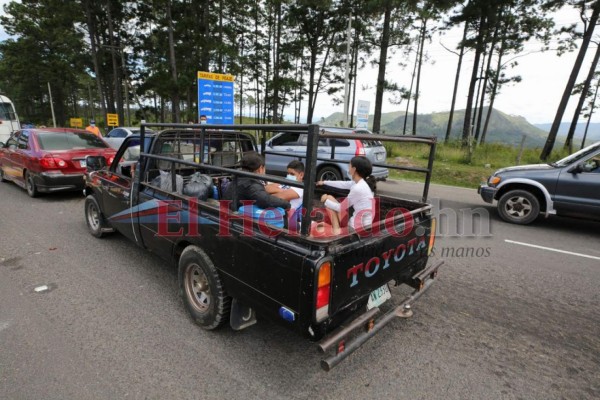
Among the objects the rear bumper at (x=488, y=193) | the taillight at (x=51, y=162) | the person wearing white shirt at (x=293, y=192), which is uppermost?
the person wearing white shirt at (x=293, y=192)

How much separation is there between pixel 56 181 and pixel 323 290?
24.2ft

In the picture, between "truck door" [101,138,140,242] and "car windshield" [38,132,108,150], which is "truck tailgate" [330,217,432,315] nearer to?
"truck door" [101,138,140,242]

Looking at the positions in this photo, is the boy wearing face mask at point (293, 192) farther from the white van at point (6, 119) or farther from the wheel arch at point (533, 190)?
the white van at point (6, 119)

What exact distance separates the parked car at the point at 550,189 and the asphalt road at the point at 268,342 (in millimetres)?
1941

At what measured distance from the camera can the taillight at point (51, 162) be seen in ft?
22.4

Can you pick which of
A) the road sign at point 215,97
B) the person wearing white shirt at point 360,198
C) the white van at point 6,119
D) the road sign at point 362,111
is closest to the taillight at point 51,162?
the road sign at point 215,97

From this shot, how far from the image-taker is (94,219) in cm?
497

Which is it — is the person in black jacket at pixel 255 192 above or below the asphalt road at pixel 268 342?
above

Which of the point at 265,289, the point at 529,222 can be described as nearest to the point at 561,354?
the point at 265,289

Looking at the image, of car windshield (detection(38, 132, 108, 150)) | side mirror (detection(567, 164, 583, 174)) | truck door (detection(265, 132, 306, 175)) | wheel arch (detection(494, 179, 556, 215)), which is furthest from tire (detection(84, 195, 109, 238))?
side mirror (detection(567, 164, 583, 174))

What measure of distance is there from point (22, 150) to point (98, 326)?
7.10 m

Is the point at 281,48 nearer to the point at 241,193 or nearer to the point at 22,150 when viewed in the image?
the point at 22,150

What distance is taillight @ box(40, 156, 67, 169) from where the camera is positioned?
6824mm

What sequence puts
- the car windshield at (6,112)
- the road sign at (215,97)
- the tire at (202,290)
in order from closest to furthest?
the tire at (202,290) → the road sign at (215,97) → the car windshield at (6,112)
